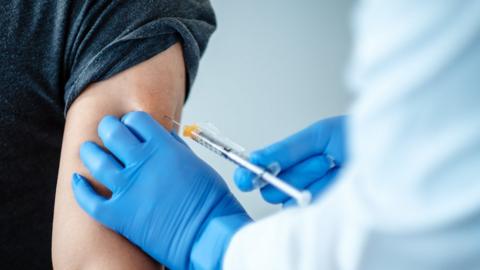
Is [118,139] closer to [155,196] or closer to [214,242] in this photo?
[155,196]

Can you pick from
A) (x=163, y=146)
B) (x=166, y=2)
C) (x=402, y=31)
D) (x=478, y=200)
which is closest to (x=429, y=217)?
(x=478, y=200)

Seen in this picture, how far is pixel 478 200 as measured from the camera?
0.40m

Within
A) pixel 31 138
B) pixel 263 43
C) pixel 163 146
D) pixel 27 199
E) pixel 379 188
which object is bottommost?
pixel 27 199

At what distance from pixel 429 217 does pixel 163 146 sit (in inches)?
23.1

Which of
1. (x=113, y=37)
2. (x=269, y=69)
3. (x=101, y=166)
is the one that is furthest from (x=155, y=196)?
(x=269, y=69)

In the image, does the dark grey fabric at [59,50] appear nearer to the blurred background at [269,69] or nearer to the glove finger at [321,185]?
the glove finger at [321,185]

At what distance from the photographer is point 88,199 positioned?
826 mm

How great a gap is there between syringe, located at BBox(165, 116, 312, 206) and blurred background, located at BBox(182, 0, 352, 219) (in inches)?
60.8

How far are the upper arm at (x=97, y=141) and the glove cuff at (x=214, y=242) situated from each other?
0.34 feet

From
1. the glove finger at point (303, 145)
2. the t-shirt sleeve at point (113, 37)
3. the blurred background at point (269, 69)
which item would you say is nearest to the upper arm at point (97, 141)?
the t-shirt sleeve at point (113, 37)

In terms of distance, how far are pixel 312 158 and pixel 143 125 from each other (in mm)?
405

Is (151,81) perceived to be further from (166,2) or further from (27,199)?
(27,199)

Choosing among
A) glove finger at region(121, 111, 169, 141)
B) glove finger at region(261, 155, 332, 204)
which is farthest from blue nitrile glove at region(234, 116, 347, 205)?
glove finger at region(121, 111, 169, 141)

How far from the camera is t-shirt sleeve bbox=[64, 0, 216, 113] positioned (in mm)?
850
